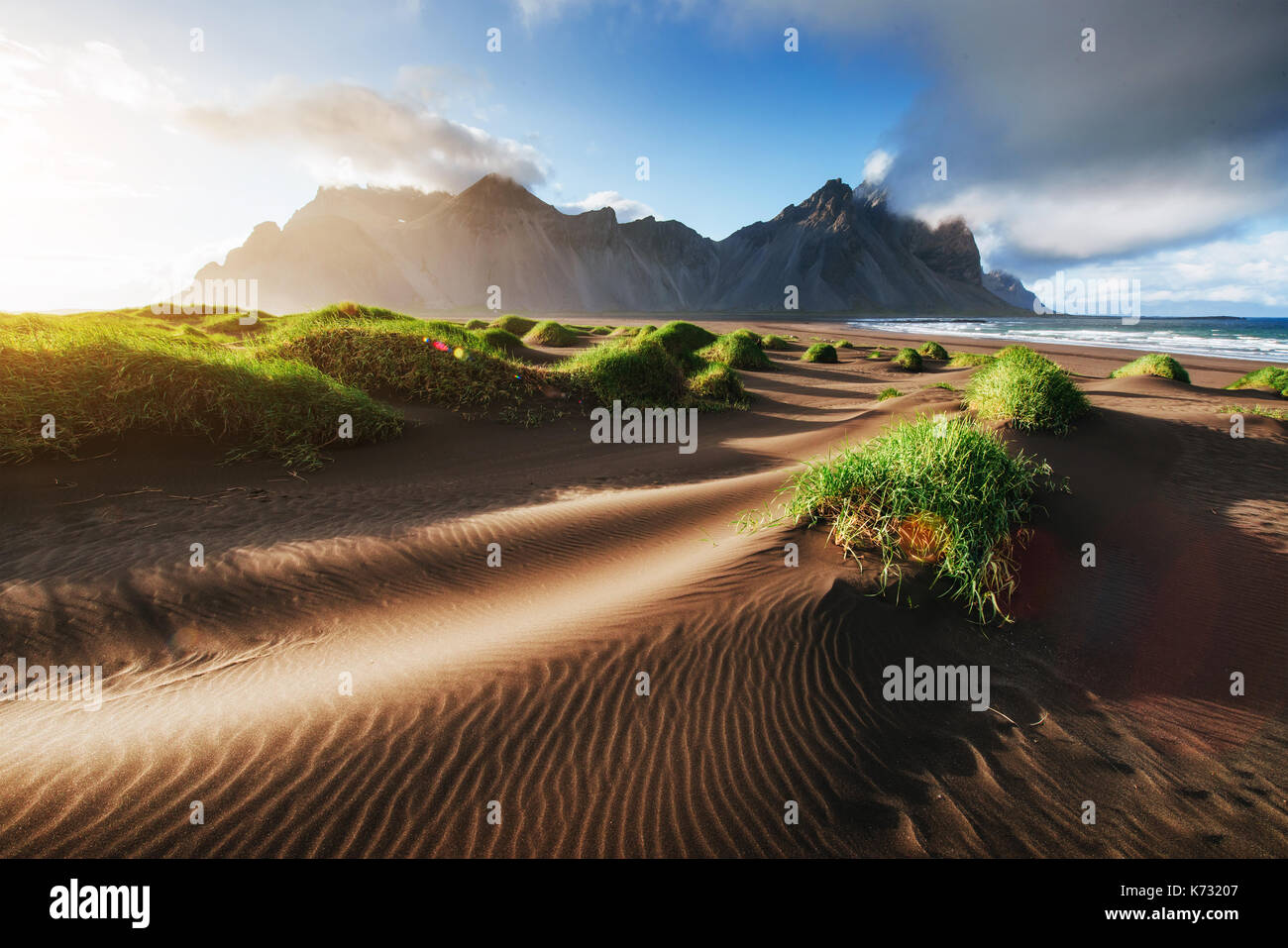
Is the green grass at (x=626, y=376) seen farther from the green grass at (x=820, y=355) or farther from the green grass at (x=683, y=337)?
the green grass at (x=820, y=355)

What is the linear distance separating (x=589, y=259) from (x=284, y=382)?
16235 centimetres

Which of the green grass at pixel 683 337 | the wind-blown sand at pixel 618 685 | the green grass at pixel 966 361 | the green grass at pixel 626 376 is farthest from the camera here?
the green grass at pixel 966 361

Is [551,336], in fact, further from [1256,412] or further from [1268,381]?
Result: [1268,381]

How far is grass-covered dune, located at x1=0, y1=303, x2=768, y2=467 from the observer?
6902 mm

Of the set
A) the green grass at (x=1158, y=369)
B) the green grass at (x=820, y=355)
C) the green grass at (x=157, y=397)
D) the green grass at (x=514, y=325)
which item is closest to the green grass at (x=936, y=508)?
the green grass at (x=157, y=397)

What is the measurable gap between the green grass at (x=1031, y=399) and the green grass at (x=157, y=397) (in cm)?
1028

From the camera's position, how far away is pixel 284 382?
340 inches

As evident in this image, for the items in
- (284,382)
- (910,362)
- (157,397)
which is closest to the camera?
(157,397)

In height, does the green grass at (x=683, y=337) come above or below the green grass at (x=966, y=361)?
above

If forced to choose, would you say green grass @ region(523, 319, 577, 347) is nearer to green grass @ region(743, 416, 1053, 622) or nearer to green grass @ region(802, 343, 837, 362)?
green grass @ region(802, 343, 837, 362)

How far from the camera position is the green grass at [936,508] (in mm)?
3711

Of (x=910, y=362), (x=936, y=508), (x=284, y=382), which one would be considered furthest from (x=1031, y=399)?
A: (x=910, y=362)

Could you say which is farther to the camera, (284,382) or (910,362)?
(910,362)
